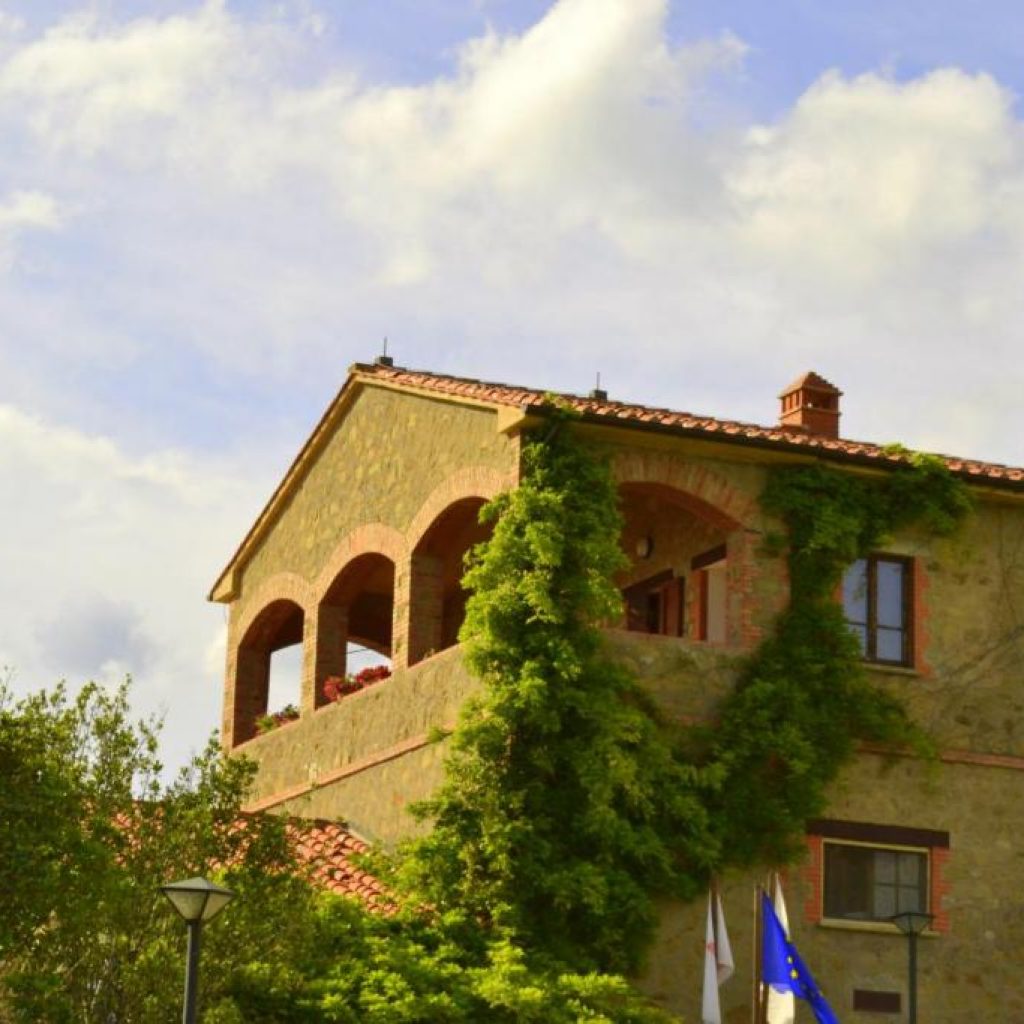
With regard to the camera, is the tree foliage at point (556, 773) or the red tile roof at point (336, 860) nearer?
the red tile roof at point (336, 860)

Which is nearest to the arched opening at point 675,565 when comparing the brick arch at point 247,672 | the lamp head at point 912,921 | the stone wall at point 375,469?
the stone wall at point 375,469

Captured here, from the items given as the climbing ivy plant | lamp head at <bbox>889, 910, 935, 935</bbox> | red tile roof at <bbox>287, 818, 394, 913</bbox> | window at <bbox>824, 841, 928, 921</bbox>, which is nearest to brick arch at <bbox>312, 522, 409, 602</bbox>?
the climbing ivy plant

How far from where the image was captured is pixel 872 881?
83.4 ft

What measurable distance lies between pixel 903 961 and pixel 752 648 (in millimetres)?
3703

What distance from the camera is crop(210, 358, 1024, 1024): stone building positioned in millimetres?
25047

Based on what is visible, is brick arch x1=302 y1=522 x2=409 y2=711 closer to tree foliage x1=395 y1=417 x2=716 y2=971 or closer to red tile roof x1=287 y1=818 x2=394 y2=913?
red tile roof x1=287 y1=818 x2=394 y2=913

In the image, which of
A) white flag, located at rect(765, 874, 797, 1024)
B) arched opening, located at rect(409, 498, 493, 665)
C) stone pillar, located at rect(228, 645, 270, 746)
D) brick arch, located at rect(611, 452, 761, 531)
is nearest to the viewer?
white flag, located at rect(765, 874, 797, 1024)

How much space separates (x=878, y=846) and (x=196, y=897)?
32.2 ft

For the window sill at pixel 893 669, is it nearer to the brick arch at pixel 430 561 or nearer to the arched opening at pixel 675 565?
the arched opening at pixel 675 565

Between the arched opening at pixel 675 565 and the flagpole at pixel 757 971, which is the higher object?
the arched opening at pixel 675 565

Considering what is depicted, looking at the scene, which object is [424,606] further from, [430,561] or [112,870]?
[112,870]

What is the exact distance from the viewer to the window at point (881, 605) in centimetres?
2622

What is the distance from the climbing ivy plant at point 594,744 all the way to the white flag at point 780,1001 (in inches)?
29.1

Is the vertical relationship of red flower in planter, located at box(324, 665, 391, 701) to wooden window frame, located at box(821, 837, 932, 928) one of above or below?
above
